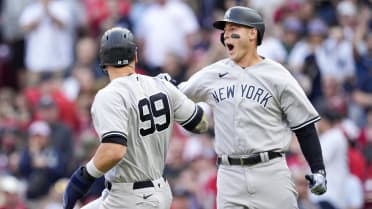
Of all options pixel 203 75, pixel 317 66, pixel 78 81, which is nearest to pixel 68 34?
pixel 78 81

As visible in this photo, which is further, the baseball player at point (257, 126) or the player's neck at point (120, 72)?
the baseball player at point (257, 126)

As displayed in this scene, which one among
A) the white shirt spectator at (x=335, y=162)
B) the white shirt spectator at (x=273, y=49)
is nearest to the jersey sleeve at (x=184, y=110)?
the white shirt spectator at (x=335, y=162)

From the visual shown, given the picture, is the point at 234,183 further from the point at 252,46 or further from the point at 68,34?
the point at 68,34

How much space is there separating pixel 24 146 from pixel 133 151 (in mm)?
7003

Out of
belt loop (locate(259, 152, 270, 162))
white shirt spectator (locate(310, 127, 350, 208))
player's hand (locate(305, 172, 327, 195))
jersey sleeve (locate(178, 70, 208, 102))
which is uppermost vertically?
jersey sleeve (locate(178, 70, 208, 102))

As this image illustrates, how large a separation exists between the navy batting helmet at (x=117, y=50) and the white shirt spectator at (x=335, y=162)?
470cm

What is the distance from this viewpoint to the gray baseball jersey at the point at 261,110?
29.0 feet

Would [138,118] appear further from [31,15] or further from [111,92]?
[31,15]

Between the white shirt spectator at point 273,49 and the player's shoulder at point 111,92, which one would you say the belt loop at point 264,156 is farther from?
the white shirt spectator at point 273,49

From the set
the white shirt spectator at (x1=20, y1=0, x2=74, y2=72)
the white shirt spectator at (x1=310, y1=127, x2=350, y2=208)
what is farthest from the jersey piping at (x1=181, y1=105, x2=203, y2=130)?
the white shirt spectator at (x1=20, y1=0, x2=74, y2=72)

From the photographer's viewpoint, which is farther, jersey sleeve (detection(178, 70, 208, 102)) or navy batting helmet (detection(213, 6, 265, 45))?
jersey sleeve (detection(178, 70, 208, 102))

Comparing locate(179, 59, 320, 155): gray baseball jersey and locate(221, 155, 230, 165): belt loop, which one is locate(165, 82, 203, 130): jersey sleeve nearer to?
locate(179, 59, 320, 155): gray baseball jersey

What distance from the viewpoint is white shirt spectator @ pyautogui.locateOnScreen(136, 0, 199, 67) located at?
16562 mm

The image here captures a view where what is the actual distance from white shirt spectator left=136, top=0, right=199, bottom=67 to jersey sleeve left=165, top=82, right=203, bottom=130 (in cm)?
752
